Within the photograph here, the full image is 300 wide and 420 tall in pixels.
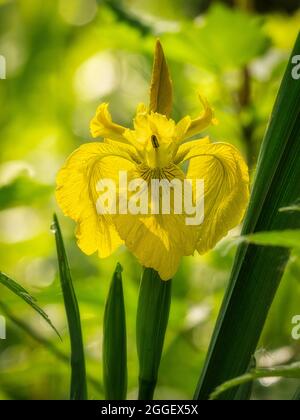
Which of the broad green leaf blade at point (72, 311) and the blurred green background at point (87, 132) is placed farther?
the blurred green background at point (87, 132)

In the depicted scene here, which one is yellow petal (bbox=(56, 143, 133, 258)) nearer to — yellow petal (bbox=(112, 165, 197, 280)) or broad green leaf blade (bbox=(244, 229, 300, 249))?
yellow petal (bbox=(112, 165, 197, 280))

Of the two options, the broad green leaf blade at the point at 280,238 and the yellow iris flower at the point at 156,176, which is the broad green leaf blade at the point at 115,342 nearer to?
the yellow iris flower at the point at 156,176

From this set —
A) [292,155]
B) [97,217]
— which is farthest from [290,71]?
[97,217]

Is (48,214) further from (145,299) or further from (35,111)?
(145,299)

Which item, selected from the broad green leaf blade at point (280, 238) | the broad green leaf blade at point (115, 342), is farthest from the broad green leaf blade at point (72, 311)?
the broad green leaf blade at point (280, 238)

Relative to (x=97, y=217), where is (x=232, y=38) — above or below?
above

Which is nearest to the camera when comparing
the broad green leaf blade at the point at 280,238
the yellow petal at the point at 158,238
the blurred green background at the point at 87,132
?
the broad green leaf blade at the point at 280,238
